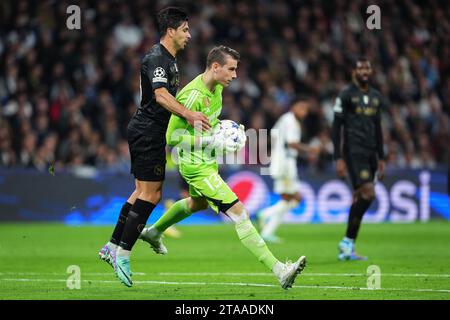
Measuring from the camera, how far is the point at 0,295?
27.1 feet

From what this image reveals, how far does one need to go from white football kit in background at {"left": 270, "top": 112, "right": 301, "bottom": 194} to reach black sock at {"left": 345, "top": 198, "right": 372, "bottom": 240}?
372 cm

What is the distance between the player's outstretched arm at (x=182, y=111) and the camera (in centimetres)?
839

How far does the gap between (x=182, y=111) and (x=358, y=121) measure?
15.8 ft

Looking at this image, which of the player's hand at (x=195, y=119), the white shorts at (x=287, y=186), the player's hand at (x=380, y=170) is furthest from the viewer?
the white shorts at (x=287, y=186)

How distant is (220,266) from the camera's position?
37.1 feet

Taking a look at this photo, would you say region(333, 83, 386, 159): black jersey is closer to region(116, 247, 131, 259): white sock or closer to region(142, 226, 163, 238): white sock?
region(142, 226, 163, 238): white sock

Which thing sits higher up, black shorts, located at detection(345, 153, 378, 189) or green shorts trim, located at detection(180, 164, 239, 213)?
black shorts, located at detection(345, 153, 378, 189)

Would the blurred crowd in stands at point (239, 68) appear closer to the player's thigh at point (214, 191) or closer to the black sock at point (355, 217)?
the black sock at point (355, 217)

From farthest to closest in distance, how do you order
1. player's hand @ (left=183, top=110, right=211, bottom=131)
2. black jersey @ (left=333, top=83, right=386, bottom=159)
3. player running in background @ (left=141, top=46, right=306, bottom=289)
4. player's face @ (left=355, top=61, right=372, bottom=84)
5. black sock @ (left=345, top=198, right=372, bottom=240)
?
1. black jersey @ (left=333, top=83, right=386, bottom=159)
2. player's face @ (left=355, top=61, right=372, bottom=84)
3. black sock @ (left=345, top=198, right=372, bottom=240)
4. player running in background @ (left=141, top=46, right=306, bottom=289)
5. player's hand @ (left=183, top=110, right=211, bottom=131)

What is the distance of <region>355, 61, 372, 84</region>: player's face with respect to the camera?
12.5 metres

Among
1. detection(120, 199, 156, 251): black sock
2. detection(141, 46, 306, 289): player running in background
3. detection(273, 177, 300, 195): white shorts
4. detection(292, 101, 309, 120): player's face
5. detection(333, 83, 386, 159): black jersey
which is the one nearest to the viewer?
detection(141, 46, 306, 289): player running in background

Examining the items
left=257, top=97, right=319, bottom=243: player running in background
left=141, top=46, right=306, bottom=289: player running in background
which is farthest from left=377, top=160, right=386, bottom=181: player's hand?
left=141, top=46, right=306, bottom=289: player running in background

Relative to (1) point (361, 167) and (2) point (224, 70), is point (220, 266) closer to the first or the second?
(1) point (361, 167)

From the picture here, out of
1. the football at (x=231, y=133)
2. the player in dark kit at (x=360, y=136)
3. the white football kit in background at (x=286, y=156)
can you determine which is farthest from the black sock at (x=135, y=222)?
the white football kit in background at (x=286, y=156)
